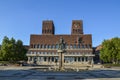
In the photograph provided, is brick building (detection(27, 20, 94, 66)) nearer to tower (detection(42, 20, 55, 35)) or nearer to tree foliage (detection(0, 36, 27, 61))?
tower (detection(42, 20, 55, 35))

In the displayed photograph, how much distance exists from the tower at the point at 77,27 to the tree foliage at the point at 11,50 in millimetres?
54236

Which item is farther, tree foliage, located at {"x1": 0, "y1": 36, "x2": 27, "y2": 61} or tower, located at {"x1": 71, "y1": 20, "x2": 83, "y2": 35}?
tower, located at {"x1": 71, "y1": 20, "x2": 83, "y2": 35}

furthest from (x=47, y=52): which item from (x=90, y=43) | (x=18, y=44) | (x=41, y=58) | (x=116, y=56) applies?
(x=116, y=56)

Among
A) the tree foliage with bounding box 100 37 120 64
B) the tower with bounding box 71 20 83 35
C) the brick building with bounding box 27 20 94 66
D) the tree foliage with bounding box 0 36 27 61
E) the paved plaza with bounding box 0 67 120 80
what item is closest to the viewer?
the paved plaza with bounding box 0 67 120 80

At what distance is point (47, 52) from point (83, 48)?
19931 mm

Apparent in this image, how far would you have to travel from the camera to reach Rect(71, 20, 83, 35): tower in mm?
140625

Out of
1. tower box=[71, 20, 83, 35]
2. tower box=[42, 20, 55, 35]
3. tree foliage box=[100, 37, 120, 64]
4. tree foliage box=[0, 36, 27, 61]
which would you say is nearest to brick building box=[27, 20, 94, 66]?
tower box=[71, 20, 83, 35]

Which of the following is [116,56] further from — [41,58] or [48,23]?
[48,23]

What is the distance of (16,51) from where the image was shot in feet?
292

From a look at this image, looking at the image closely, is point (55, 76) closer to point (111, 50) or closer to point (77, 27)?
point (111, 50)

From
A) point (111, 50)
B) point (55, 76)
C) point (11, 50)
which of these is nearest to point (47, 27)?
point (11, 50)

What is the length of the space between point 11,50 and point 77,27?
63650mm

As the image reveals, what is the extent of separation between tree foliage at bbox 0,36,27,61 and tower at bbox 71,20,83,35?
54236 millimetres

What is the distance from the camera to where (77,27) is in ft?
465
